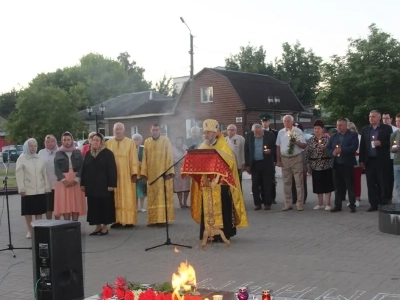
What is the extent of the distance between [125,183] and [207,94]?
37.3 meters

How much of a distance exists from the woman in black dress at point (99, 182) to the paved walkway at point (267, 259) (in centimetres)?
45

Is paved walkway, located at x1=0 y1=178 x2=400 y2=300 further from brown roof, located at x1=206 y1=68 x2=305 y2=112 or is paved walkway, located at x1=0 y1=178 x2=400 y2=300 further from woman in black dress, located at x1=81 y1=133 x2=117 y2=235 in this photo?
brown roof, located at x1=206 y1=68 x2=305 y2=112

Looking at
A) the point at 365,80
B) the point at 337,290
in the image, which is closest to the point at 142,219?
the point at 337,290

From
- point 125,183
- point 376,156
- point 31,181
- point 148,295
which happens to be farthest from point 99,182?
point 148,295

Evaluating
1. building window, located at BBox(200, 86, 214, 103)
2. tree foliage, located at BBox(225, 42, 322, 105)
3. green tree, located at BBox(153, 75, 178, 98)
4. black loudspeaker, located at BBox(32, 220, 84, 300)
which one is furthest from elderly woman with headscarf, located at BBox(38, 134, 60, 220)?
green tree, located at BBox(153, 75, 178, 98)

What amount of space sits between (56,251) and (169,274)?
2092 millimetres

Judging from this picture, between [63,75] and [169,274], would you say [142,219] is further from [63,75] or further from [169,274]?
[63,75]

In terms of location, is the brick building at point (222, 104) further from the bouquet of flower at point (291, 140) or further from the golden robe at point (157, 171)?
the golden robe at point (157, 171)

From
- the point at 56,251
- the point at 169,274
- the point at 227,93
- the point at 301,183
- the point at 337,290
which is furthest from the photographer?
the point at 227,93

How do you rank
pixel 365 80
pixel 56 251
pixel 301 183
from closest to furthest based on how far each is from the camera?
pixel 56 251 → pixel 301 183 → pixel 365 80

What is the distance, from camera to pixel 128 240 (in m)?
10.6

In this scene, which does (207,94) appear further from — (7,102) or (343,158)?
(7,102)

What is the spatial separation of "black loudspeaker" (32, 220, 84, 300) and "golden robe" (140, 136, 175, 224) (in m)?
5.79

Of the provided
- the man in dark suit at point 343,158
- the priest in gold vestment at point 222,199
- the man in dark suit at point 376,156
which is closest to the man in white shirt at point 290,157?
the man in dark suit at point 343,158
